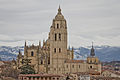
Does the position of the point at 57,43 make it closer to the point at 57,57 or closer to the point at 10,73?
the point at 57,57

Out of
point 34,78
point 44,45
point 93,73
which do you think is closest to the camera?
point 34,78

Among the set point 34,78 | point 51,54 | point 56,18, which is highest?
point 56,18

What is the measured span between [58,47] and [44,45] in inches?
374

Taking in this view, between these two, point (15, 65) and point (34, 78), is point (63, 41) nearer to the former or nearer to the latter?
point (15, 65)

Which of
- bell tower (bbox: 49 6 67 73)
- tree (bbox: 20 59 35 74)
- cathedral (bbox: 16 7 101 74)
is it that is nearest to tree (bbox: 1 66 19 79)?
tree (bbox: 20 59 35 74)

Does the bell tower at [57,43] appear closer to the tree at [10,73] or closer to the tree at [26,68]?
the tree at [26,68]

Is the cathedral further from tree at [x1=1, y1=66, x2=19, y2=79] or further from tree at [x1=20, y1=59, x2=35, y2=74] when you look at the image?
tree at [x1=1, y1=66, x2=19, y2=79]

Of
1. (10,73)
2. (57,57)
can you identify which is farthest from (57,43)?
(10,73)

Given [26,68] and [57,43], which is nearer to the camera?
[26,68]

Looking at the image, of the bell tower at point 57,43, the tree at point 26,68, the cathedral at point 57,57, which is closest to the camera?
the tree at point 26,68

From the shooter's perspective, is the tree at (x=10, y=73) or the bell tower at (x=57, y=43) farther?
the bell tower at (x=57, y=43)

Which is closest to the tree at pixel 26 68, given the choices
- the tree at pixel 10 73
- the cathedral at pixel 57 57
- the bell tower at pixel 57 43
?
the cathedral at pixel 57 57

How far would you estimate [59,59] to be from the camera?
13812 cm

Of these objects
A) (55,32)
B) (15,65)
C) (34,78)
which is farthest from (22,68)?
(34,78)
